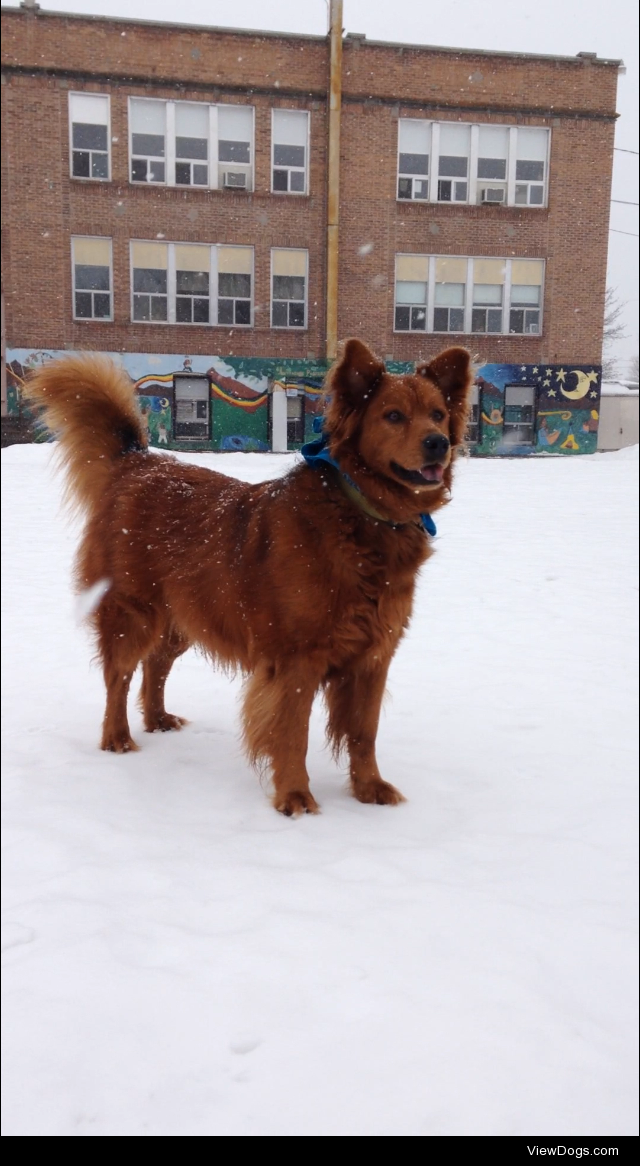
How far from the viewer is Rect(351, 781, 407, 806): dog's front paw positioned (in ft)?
12.5

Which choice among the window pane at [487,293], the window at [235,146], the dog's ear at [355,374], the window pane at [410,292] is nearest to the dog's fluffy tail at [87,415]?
the dog's ear at [355,374]

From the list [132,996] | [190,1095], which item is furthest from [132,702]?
[190,1095]

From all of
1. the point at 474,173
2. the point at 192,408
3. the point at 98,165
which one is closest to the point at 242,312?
the point at 192,408

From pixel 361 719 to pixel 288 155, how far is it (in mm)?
22527

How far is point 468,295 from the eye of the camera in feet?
79.4

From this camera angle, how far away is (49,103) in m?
21.9

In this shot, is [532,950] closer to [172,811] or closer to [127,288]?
[172,811]

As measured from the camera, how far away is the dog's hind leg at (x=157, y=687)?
4.61 metres

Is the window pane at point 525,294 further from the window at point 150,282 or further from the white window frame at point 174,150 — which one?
the window at point 150,282

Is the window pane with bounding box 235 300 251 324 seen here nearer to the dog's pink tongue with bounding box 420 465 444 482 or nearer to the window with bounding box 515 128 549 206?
the window with bounding box 515 128 549 206

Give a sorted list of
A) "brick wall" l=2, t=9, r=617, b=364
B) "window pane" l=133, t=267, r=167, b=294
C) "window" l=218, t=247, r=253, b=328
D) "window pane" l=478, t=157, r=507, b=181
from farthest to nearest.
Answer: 1. "window pane" l=478, t=157, r=507, b=181
2. "window" l=218, t=247, r=253, b=328
3. "window pane" l=133, t=267, r=167, b=294
4. "brick wall" l=2, t=9, r=617, b=364

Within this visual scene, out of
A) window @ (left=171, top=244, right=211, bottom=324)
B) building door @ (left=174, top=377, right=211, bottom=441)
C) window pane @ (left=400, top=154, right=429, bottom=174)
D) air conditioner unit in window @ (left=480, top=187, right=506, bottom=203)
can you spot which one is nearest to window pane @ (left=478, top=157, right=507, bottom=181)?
air conditioner unit in window @ (left=480, top=187, right=506, bottom=203)

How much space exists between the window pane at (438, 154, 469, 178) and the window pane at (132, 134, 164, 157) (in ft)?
24.5

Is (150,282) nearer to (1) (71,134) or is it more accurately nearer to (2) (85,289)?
(2) (85,289)
